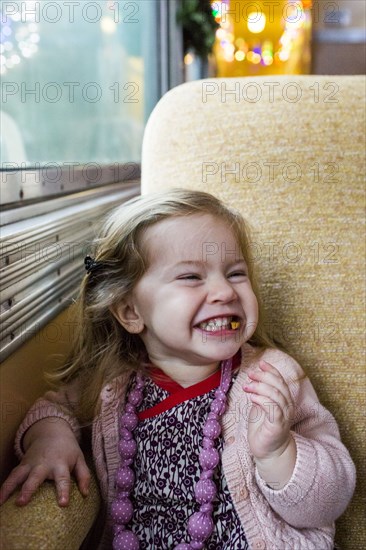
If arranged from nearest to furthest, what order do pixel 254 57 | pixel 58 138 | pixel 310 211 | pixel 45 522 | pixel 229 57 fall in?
1. pixel 45 522
2. pixel 310 211
3. pixel 58 138
4. pixel 229 57
5. pixel 254 57

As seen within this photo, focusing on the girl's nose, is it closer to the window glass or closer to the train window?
the train window

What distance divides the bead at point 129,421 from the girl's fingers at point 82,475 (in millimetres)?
94

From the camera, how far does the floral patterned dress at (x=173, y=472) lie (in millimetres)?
1042

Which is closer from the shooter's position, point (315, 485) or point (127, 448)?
point (315, 485)

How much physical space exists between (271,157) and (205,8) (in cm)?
280

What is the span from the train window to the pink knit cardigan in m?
0.19

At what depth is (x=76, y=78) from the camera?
2039 millimetres

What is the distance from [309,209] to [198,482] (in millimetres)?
518

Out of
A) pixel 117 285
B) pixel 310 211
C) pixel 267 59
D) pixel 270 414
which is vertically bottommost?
pixel 270 414

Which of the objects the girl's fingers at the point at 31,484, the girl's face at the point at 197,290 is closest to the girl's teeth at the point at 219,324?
the girl's face at the point at 197,290

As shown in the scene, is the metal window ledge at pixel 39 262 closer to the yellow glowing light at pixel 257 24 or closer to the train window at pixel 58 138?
the train window at pixel 58 138

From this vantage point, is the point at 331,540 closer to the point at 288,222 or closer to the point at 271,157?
the point at 288,222

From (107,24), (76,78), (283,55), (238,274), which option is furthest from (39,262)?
(283,55)

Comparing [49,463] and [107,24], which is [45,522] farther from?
[107,24]
